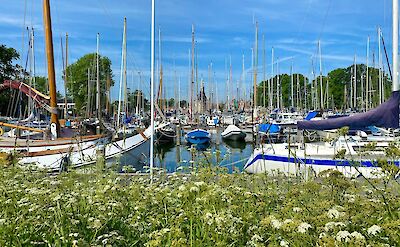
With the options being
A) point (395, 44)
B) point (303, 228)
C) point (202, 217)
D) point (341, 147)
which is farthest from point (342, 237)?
point (395, 44)

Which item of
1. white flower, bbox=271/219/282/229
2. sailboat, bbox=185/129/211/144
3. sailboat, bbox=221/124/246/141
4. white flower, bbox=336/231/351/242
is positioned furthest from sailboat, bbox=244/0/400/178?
sailboat, bbox=221/124/246/141

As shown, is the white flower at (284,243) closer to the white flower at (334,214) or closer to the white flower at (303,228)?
the white flower at (303,228)

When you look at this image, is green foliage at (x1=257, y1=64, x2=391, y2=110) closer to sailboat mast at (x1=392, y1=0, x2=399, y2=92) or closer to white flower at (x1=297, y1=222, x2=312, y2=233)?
sailboat mast at (x1=392, y1=0, x2=399, y2=92)

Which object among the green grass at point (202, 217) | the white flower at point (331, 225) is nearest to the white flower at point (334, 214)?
the green grass at point (202, 217)

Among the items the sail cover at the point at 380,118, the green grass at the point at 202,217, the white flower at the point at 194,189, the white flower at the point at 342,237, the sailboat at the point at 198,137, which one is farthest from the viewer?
the sailboat at the point at 198,137

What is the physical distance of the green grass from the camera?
10.4ft

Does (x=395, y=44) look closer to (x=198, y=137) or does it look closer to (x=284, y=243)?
(x=284, y=243)

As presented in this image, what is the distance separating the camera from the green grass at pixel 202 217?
125 inches

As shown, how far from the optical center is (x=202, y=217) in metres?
3.73

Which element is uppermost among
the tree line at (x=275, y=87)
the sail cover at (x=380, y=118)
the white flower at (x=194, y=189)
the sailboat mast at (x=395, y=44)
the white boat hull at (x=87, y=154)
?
the tree line at (x=275, y=87)

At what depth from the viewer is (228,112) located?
7231cm

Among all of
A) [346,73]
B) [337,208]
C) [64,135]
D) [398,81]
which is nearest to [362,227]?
[337,208]

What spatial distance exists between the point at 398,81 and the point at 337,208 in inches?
387

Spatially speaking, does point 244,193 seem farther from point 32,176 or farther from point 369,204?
point 32,176
